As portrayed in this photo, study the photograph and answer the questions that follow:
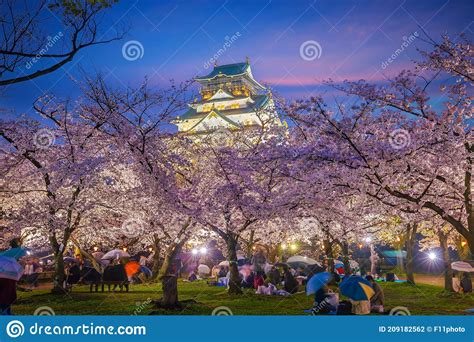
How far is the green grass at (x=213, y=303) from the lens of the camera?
471 inches

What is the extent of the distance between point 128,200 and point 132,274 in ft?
16.1

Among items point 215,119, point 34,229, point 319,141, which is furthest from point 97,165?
point 215,119

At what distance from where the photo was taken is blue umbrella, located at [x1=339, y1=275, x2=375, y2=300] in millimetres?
9992

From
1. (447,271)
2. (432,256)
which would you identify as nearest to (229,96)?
(432,256)

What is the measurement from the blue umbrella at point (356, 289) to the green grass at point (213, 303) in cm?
185

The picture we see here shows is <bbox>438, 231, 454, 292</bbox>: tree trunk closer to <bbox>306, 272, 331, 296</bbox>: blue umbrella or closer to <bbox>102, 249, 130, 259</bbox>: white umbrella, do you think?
<bbox>306, 272, 331, 296</bbox>: blue umbrella

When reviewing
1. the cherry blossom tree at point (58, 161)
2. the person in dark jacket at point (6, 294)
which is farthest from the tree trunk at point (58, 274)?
the person in dark jacket at point (6, 294)

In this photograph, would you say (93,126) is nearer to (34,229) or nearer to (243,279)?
(34,229)

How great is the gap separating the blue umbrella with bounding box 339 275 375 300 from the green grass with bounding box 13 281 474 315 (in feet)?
6.07

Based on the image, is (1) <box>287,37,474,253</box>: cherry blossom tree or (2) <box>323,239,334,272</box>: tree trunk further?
(2) <box>323,239,334,272</box>: tree trunk

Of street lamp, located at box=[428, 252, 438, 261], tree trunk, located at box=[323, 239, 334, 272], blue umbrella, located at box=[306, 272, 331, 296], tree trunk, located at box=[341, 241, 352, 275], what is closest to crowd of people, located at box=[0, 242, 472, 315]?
blue umbrella, located at box=[306, 272, 331, 296]

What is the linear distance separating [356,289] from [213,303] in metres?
5.23

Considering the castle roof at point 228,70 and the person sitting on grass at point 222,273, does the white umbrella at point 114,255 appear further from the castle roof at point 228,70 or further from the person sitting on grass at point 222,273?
the castle roof at point 228,70

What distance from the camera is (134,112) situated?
1412 centimetres
